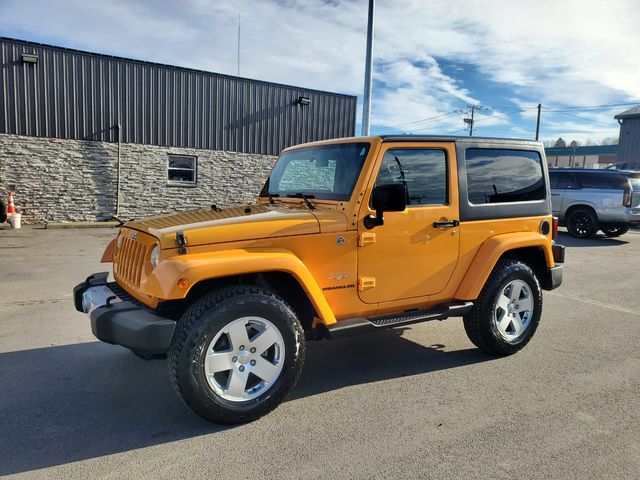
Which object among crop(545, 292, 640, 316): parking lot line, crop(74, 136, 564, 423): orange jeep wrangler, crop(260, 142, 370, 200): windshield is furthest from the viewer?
crop(545, 292, 640, 316): parking lot line

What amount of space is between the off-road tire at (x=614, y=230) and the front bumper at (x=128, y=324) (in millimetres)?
13883

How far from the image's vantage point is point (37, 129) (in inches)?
586

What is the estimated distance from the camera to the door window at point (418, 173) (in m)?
3.89

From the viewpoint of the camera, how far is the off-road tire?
13.7 m

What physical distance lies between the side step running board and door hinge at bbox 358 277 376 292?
0.24 m

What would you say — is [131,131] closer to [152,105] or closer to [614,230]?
[152,105]

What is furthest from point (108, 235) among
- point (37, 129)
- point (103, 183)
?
point (37, 129)

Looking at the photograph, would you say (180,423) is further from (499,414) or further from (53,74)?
(53,74)

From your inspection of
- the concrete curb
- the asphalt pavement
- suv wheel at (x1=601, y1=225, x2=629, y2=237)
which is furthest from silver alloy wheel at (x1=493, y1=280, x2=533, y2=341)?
the concrete curb

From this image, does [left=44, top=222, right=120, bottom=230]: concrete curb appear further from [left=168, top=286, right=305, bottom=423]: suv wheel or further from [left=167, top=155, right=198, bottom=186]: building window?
[left=168, top=286, right=305, bottom=423]: suv wheel

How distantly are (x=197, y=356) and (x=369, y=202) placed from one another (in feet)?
5.36

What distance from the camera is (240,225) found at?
336 centimetres

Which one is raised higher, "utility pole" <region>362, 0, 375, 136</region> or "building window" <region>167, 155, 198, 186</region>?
"utility pole" <region>362, 0, 375, 136</region>

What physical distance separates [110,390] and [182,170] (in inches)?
575
